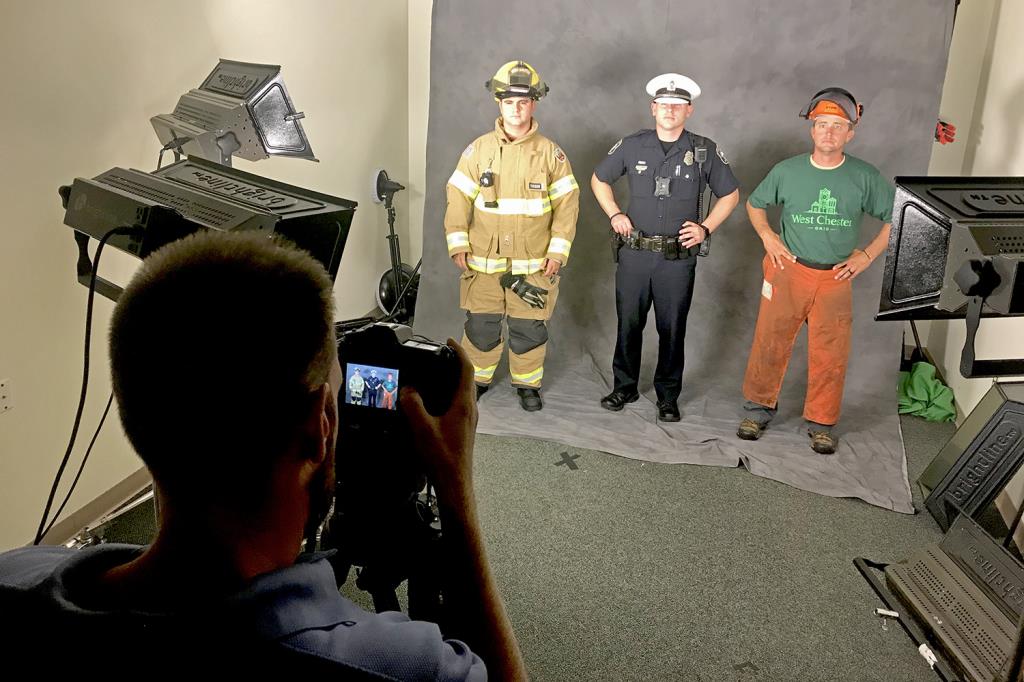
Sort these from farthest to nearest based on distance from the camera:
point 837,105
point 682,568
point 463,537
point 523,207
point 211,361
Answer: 1. point 523,207
2. point 837,105
3. point 682,568
4. point 463,537
5. point 211,361

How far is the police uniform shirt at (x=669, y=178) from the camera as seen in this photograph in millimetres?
3559

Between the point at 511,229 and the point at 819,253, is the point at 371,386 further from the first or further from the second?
the point at 819,253

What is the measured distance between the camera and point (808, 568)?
2.79 m

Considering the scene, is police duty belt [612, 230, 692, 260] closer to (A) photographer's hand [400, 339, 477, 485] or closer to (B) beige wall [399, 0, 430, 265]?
(B) beige wall [399, 0, 430, 265]

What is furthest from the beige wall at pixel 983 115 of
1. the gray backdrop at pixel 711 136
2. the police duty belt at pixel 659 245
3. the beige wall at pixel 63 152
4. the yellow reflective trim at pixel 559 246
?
the beige wall at pixel 63 152

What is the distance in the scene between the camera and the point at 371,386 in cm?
124

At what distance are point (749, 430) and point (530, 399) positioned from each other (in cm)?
99

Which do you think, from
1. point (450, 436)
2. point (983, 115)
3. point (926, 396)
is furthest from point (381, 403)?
point (983, 115)

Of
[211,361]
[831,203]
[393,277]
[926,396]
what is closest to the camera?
[211,361]

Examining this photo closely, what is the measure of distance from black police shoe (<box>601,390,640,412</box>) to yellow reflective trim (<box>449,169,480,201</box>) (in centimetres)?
113

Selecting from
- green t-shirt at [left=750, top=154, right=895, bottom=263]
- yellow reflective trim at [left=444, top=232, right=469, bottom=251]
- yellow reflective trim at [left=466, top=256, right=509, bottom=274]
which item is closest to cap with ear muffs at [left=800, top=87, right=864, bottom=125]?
green t-shirt at [left=750, top=154, right=895, bottom=263]

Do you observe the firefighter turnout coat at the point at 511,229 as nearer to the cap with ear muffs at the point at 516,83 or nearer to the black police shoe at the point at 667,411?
the cap with ear muffs at the point at 516,83

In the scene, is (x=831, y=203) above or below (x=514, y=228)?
above

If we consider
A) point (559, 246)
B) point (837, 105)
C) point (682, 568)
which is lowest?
point (682, 568)
